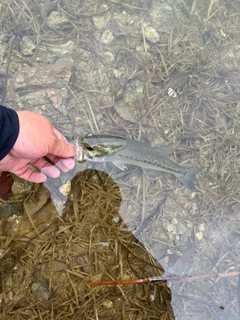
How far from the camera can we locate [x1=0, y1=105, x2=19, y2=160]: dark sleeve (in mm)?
3428

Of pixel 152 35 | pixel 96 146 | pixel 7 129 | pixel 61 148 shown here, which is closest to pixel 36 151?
pixel 61 148

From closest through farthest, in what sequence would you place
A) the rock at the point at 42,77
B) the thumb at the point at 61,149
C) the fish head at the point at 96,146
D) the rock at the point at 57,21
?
the thumb at the point at 61,149 → the fish head at the point at 96,146 → the rock at the point at 42,77 → the rock at the point at 57,21

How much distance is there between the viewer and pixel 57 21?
5.47m

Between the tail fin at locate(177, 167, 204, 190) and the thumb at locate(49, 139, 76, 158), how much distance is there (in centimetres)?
167

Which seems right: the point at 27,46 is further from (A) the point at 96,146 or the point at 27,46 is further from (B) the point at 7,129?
(B) the point at 7,129

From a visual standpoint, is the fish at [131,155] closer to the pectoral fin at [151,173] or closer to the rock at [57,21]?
→ the pectoral fin at [151,173]

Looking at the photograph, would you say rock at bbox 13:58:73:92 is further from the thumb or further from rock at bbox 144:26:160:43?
rock at bbox 144:26:160:43

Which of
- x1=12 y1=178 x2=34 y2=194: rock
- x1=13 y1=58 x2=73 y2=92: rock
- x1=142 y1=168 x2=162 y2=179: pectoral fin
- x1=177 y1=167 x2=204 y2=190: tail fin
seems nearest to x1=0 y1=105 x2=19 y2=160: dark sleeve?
x1=12 y1=178 x2=34 y2=194: rock

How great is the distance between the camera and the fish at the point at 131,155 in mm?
4570

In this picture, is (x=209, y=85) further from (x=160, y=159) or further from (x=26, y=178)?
(x=26, y=178)

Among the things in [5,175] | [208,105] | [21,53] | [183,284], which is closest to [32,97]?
[21,53]

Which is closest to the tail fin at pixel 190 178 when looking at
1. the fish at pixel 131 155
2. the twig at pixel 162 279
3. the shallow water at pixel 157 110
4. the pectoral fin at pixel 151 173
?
the fish at pixel 131 155

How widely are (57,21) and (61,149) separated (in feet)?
8.66

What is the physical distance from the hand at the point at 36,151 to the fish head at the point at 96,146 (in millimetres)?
145
